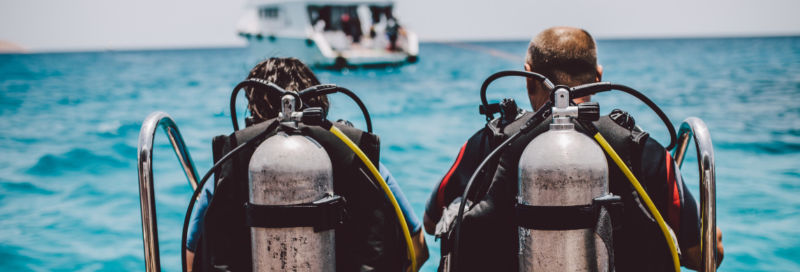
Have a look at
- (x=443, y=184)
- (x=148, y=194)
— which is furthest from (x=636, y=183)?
(x=148, y=194)

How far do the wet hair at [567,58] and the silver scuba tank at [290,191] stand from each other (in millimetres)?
781

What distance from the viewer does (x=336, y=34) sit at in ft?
68.3

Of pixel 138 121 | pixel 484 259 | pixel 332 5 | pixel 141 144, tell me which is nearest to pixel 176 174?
pixel 138 121

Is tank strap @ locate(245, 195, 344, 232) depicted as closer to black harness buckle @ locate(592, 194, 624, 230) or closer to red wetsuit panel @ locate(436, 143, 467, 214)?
red wetsuit panel @ locate(436, 143, 467, 214)

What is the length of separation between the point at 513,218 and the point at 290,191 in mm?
623

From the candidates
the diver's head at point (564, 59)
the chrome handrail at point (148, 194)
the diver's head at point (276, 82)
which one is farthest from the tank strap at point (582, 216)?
the chrome handrail at point (148, 194)

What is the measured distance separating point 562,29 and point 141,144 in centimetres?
140

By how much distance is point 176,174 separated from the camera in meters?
8.30

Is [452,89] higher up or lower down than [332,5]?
lower down

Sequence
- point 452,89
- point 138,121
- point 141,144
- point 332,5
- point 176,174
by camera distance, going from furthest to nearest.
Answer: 1. point 332,5
2. point 452,89
3. point 138,121
4. point 176,174
5. point 141,144

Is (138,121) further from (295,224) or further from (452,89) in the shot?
(295,224)

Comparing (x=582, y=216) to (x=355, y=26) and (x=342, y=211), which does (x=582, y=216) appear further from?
(x=355, y=26)

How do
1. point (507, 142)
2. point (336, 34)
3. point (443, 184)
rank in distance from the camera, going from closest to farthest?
point (507, 142) → point (443, 184) → point (336, 34)

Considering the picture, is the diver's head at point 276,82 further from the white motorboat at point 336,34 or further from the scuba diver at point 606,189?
the white motorboat at point 336,34
